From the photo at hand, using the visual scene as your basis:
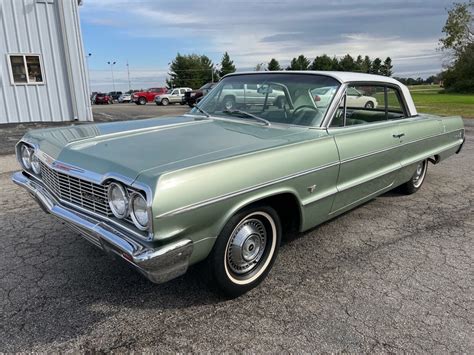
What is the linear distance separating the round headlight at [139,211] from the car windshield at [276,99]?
64.3 inches

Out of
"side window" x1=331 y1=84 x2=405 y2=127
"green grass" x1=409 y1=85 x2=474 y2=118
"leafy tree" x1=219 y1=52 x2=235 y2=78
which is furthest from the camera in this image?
"leafy tree" x1=219 y1=52 x2=235 y2=78

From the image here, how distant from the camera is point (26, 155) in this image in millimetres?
3369

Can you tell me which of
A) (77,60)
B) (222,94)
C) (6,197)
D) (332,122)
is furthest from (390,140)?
(77,60)

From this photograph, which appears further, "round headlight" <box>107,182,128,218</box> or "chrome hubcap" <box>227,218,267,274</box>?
"chrome hubcap" <box>227,218,267,274</box>

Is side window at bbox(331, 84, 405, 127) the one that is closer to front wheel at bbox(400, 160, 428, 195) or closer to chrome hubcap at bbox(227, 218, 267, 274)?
front wheel at bbox(400, 160, 428, 195)

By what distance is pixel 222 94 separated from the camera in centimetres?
400

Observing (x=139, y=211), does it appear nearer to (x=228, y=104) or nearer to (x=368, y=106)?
(x=228, y=104)

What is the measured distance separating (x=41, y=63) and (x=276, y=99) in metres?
10.9

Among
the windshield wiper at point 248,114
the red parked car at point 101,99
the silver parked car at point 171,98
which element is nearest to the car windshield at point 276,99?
the windshield wiper at point 248,114

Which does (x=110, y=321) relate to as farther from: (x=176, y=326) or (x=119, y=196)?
(x=119, y=196)

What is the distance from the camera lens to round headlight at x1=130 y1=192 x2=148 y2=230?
2068 millimetres

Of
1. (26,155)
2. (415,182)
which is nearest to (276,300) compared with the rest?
(26,155)

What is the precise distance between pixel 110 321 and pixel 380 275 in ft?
6.66

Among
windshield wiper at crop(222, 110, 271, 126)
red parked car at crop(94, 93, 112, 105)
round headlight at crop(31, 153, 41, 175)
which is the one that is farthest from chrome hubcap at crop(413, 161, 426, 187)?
red parked car at crop(94, 93, 112, 105)
